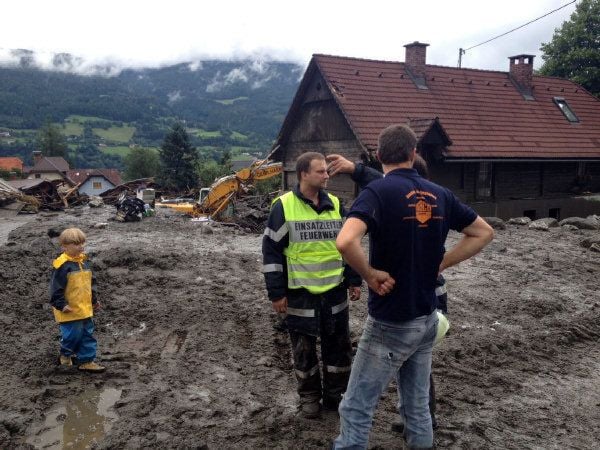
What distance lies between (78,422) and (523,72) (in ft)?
77.3

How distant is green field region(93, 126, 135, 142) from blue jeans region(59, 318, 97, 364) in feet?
493

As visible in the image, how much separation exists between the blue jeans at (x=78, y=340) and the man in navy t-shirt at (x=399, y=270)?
2911 mm

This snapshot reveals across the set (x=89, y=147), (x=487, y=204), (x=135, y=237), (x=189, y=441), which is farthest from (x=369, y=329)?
(x=89, y=147)

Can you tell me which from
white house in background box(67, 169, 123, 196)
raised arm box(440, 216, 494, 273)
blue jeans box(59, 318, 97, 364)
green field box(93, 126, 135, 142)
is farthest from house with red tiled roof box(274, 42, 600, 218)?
green field box(93, 126, 135, 142)

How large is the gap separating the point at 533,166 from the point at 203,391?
18970 millimetres

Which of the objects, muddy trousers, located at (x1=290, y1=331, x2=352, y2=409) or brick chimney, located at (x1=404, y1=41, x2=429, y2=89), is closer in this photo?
muddy trousers, located at (x1=290, y1=331, x2=352, y2=409)

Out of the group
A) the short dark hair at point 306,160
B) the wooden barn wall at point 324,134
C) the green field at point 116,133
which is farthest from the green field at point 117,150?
the short dark hair at point 306,160

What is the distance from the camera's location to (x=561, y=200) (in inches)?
788

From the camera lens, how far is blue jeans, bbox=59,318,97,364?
15.2ft

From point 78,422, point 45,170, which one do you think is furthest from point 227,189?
point 45,170

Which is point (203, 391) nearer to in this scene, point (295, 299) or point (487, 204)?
point (295, 299)

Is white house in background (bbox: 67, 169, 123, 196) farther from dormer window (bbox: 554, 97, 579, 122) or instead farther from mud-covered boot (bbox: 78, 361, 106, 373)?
mud-covered boot (bbox: 78, 361, 106, 373)

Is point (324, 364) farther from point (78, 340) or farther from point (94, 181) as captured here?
point (94, 181)

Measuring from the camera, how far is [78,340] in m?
4.66
